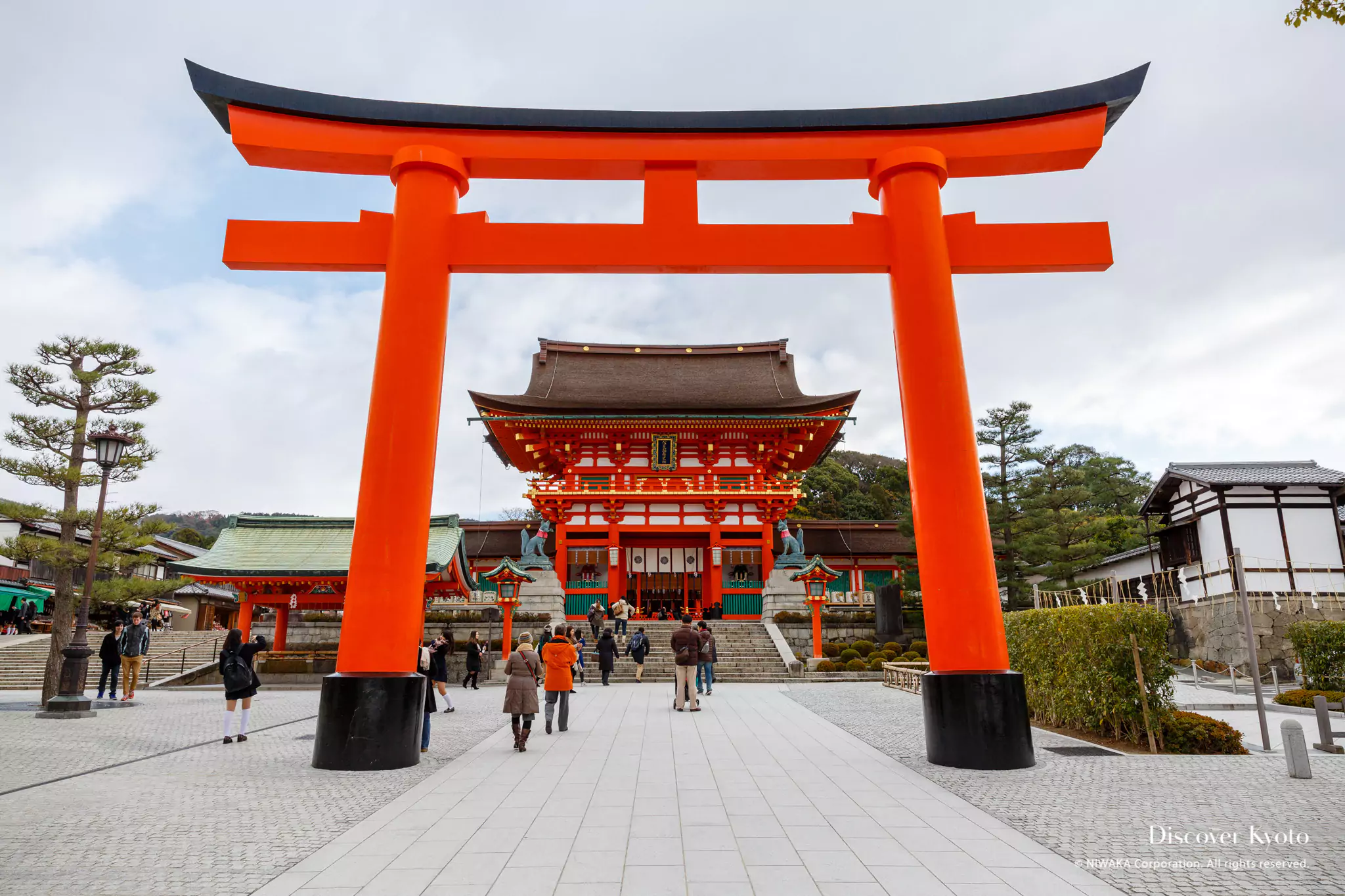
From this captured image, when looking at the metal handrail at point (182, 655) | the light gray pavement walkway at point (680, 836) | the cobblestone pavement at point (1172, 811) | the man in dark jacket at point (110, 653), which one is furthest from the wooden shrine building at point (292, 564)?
the cobblestone pavement at point (1172, 811)

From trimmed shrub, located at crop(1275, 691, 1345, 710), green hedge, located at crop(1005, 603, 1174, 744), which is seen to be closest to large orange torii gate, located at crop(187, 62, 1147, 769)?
green hedge, located at crop(1005, 603, 1174, 744)

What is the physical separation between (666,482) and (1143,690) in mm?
19383

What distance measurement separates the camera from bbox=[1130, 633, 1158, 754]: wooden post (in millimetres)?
8219

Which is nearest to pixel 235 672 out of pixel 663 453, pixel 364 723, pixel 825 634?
pixel 364 723

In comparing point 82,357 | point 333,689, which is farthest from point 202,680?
point 333,689

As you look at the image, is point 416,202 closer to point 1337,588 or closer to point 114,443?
point 114,443

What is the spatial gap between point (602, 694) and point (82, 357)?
11569mm

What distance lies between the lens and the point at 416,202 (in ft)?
26.6

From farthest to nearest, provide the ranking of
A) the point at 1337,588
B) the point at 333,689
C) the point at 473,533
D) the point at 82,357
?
1. the point at 473,533
2. the point at 1337,588
3. the point at 82,357
4. the point at 333,689

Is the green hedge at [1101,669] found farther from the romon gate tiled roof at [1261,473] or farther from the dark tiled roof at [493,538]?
the dark tiled roof at [493,538]

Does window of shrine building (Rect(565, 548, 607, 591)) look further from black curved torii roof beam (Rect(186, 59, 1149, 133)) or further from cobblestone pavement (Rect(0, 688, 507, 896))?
black curved torii roof beam (Rect(186, 59, 1149, 133))

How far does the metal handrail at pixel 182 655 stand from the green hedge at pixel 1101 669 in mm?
18824

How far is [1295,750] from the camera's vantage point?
6.48m

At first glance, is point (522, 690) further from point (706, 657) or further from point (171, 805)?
point (706, 657)
